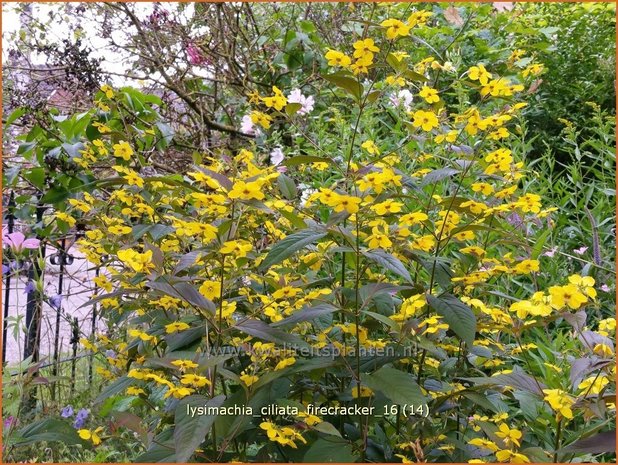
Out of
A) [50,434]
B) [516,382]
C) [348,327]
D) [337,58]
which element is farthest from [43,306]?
[516,382]

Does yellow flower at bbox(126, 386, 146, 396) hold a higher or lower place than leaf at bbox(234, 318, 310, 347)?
lower

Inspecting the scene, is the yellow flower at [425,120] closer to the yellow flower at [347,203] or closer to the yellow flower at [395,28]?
the yellow flower at [395,28]

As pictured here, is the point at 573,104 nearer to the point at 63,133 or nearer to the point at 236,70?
the point at 236,70

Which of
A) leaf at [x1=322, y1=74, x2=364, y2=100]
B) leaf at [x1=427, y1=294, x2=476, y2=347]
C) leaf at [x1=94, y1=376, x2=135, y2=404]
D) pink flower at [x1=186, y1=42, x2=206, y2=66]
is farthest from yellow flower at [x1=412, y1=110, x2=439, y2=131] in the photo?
pink flower at [x1=186, y1=42, x2=206, y2=66]

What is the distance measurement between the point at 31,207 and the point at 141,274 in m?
1.51

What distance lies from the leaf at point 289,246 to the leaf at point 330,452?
0.36 metres

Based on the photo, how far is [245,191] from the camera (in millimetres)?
1126

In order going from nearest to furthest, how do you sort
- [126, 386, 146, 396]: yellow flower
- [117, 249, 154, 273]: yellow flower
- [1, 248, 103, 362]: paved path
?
1. [117, 249, 154, 273]: yellow flower
2. [126, 386, 146, 396]: yellow flower
3. [1, 248, 103, 362]: paved path

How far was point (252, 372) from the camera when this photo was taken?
1.23 meters

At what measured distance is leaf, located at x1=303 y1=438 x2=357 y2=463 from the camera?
112 cm

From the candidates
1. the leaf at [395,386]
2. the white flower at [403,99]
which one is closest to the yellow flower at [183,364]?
the leaf at [395,386]

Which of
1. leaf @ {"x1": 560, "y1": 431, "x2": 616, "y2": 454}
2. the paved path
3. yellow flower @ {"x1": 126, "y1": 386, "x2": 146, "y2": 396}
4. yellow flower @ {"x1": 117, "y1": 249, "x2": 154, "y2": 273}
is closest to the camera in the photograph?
leaf @ {"x1": 560, "y1": 431, "x2": 616, "y2": 454}

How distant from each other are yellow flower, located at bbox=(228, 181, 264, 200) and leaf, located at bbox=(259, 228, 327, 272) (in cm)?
10

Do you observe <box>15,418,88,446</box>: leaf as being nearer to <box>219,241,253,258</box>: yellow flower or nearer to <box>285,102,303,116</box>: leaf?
<box>219,241,253,258</box>: yellow flower
